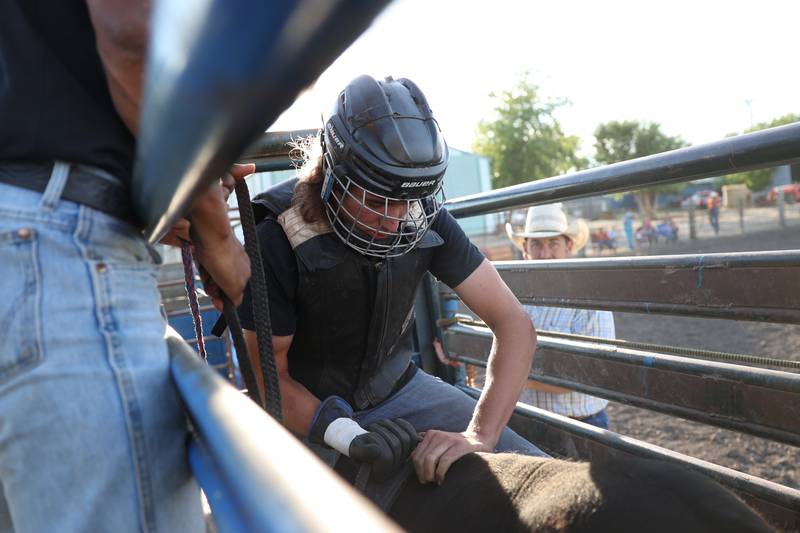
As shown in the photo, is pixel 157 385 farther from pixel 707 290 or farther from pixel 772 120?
pixel 772 120

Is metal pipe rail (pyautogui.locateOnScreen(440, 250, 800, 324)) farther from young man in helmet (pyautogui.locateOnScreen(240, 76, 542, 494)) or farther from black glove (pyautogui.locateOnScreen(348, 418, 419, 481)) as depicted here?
black glove (pyautogui.locateOnScreen(348, 418, 419, 481))

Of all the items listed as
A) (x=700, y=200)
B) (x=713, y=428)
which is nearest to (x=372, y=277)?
(x=713, y=428)

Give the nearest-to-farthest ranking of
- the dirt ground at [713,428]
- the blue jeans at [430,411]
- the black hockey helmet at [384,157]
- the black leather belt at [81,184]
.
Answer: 1. the black leather belt at [81,184]
2. the black hockey helmet at [384,157]
3. the blue jeans at [430,411]
4. the dirt ground at [713,428]

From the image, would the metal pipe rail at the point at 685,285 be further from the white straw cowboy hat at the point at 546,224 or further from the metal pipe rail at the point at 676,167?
the white straw cowboy hat at the point at 546,224

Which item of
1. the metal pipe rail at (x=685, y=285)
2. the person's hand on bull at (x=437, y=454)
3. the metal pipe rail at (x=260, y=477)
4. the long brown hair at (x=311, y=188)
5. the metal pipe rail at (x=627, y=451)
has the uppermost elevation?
the long brown hair at (x=311, y=188)

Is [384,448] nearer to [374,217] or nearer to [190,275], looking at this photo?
[190,275]

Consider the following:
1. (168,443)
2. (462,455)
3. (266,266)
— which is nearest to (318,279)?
(266,266)

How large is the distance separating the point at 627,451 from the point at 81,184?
2029 millimetres

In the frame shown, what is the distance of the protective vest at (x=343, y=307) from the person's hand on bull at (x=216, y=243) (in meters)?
1.07

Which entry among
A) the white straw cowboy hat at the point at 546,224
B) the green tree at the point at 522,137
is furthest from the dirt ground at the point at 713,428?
the green tree at the point at 522,137

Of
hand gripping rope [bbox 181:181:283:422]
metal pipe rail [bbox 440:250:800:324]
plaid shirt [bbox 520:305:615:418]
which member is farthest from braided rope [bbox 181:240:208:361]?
plaid shirt [bbox 520:305:615:418]

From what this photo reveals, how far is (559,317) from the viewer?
443 centimetres

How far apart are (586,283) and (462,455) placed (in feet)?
3.41

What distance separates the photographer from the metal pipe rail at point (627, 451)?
6.11 ft
